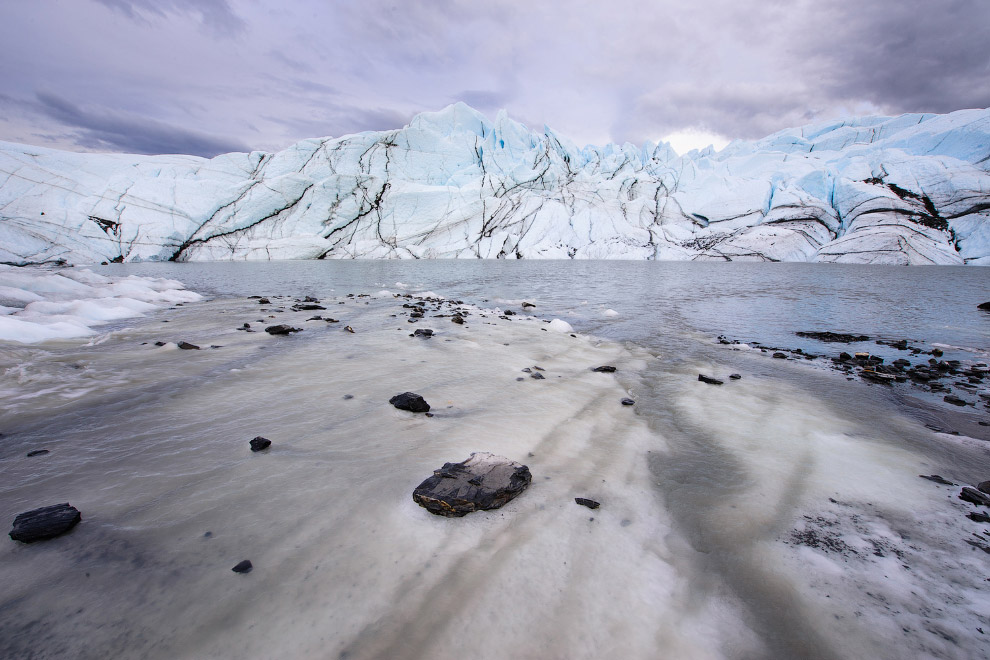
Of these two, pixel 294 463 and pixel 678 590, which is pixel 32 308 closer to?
pixel 294 463

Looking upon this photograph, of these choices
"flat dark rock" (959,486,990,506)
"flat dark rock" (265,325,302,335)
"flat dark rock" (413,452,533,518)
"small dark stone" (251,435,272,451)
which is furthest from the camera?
"flat dark rock" (265,325,302,335)

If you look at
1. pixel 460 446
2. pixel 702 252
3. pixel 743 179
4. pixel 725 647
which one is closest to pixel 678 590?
pixel 725 647

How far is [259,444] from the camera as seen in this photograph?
9.21 ft

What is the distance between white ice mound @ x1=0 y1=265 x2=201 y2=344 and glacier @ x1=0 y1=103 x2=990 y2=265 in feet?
92.8

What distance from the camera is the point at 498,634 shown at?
1496 mm

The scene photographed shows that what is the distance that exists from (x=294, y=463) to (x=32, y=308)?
895cm

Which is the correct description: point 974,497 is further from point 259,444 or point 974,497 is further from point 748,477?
A: point 259,444

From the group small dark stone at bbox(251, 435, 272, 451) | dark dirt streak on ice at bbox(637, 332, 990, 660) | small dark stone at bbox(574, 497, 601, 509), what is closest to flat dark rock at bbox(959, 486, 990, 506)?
dark dirt streak on ice at bbox(637, 332, 990, 660)

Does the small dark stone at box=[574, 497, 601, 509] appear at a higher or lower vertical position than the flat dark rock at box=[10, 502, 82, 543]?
higher

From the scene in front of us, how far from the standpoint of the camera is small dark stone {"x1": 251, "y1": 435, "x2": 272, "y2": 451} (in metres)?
2.80

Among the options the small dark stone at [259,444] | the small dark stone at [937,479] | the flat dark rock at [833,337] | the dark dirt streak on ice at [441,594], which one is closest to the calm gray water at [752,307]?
the flat dark rock at [833,337]

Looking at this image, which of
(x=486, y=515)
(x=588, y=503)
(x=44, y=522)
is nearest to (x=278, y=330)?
(x=44, y=522)

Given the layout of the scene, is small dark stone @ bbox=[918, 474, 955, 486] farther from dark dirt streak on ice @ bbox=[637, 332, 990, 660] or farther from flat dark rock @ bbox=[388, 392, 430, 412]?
flat dark rock @ bbox=[388, 392, 430, 412]

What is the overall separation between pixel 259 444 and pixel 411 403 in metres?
1.21
